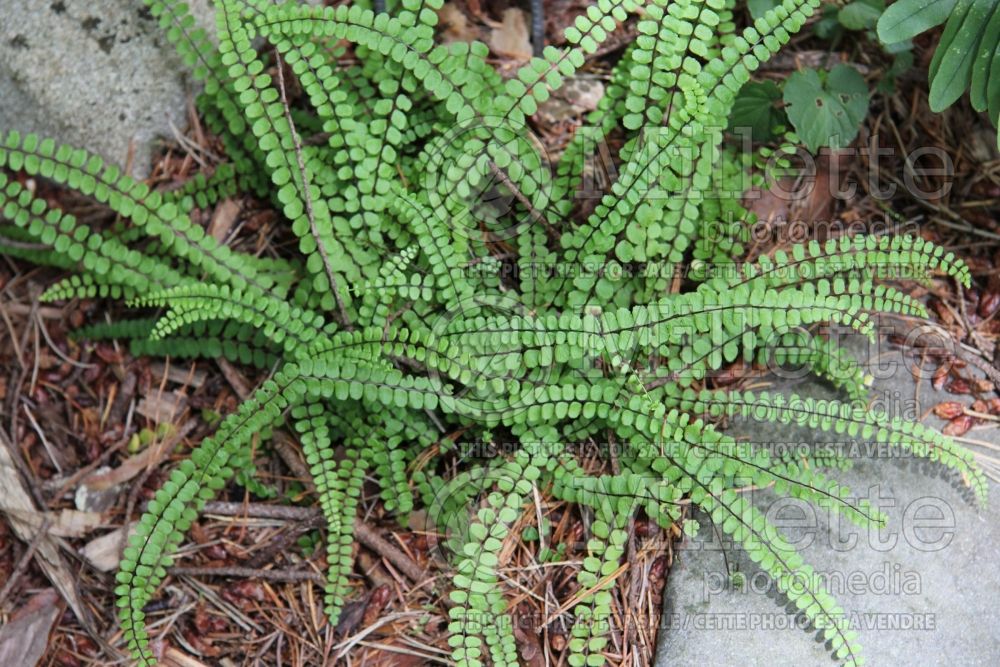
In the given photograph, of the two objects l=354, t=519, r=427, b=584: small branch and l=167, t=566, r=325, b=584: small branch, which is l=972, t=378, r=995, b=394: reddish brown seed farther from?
l=167, t=566, r=325, b=584: small branch

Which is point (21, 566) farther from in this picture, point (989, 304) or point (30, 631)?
point (989, 304)

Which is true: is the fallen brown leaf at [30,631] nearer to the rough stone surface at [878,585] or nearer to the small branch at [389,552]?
the small branch at [389,552]

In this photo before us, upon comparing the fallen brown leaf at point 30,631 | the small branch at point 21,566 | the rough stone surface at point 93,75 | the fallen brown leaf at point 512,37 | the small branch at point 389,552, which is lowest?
the fallen brown leaf at point 30,631

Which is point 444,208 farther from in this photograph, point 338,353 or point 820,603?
point 820,603

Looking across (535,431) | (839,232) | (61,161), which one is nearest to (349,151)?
(61,161)

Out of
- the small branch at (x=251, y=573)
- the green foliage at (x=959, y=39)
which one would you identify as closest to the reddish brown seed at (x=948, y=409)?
Answer: the green foliage at (x=959, y=39)

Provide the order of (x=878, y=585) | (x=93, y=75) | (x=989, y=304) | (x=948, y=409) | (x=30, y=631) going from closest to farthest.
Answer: (x=878, y=585) < (x=30, y=631) < (x=948, y=409) < (x=989, y=304) < (x=93, y=75)

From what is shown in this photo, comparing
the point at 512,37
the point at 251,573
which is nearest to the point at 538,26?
the point at 512,37
